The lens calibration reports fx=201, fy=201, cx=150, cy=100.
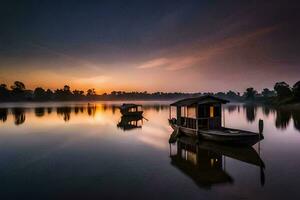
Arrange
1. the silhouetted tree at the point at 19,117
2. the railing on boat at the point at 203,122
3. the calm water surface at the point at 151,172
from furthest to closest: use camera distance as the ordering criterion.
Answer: the silhouetted tree at the point at 19,117
the railing on boat at the point at 203,122
the calm water surface at the point at 151,172

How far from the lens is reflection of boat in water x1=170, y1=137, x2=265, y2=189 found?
14078 mm

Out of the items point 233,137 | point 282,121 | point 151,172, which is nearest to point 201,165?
point 151,172

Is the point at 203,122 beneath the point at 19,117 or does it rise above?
above

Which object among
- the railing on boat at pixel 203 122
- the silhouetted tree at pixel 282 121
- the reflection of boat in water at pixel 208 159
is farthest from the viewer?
the silhouetted tree at pixel 282 121

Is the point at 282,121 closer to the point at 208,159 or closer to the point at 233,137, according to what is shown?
the point at 233,137

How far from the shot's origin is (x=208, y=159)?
18750 millimetres

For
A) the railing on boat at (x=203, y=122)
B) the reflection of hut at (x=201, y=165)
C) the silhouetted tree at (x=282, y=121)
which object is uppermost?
the railing on boat at (x=203, y=122)

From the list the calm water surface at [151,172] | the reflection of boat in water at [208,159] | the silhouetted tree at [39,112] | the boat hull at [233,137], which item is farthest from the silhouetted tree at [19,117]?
the boat hull at [233,137]

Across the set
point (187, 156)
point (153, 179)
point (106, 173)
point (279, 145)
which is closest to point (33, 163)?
point (106, 173)

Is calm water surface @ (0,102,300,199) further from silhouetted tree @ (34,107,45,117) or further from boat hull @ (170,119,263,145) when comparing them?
silhouetted tree @ (34,107,45,117)

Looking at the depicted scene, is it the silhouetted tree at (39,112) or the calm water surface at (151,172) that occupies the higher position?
the silhouetted tree at (39,112)

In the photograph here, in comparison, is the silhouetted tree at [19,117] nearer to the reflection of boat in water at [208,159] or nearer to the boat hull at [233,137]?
the reflection of boat in water at [208,159]

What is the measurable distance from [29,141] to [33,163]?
12.4 m

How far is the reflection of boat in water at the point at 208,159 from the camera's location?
1408 centimetres
